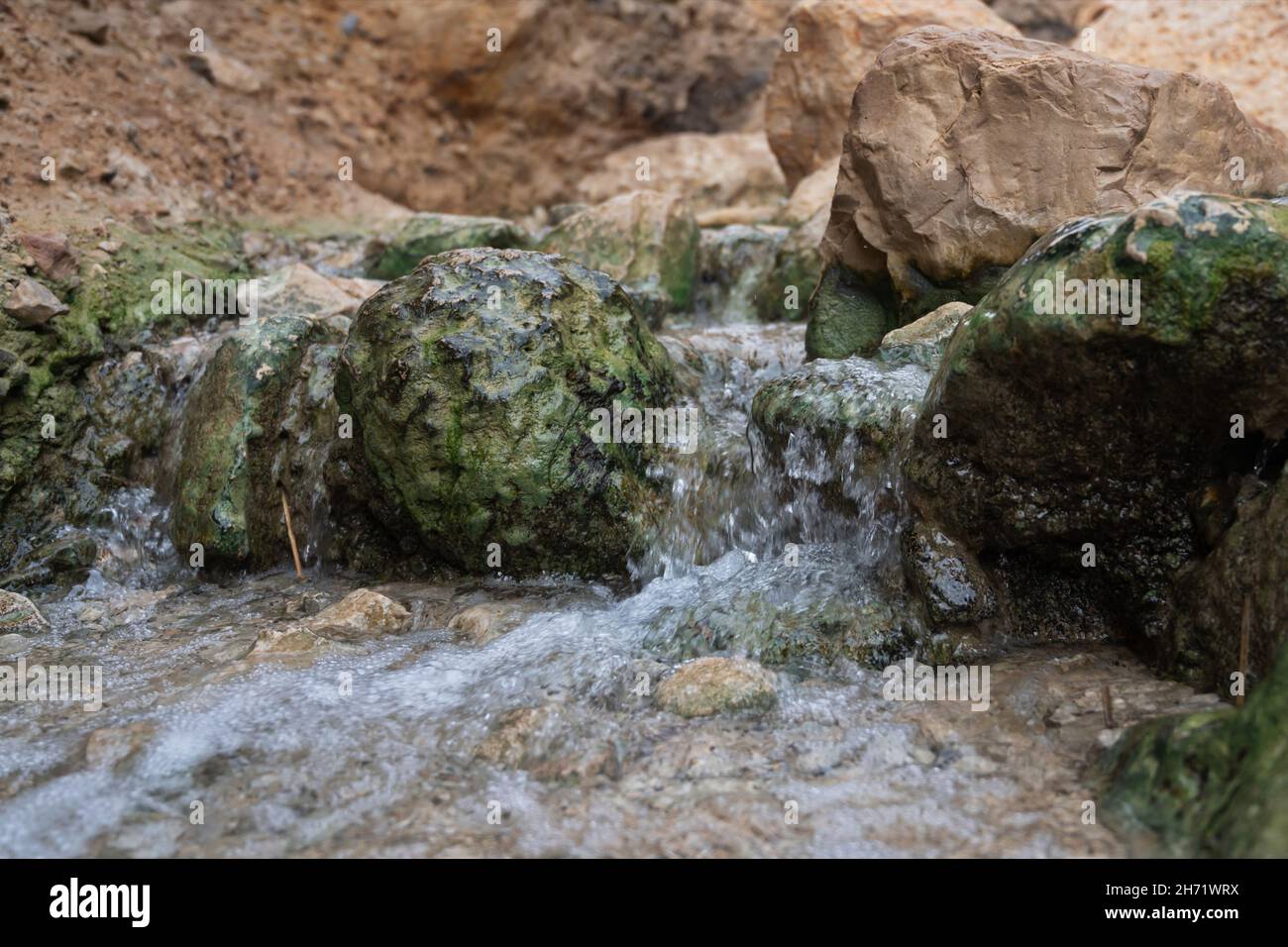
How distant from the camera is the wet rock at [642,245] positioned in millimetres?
6801

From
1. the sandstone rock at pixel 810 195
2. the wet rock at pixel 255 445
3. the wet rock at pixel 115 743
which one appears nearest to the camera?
the wet rock at pixel 115 743

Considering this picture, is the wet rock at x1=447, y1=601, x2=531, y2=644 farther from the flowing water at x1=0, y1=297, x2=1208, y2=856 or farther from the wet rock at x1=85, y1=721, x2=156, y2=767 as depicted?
the wet rock at x1=85, y1=721, x2=156, y2=767

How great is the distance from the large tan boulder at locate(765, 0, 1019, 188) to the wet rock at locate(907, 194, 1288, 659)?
203 inches

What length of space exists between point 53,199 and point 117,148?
36.8 inches

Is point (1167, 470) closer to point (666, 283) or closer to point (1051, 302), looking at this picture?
point (1051, 302)

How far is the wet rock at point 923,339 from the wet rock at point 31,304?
4.01 metres

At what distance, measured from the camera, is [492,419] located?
430cm

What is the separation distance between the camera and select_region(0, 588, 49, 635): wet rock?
162 inches

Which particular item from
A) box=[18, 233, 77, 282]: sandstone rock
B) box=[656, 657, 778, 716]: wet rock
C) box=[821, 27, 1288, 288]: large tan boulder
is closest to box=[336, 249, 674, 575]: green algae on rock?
box=[656, 657, 778, 716]: wet rock

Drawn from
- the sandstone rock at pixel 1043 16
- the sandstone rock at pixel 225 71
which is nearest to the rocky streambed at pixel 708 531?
the sandstone rock at pixel 225 71

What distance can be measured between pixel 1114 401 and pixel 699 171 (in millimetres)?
7747

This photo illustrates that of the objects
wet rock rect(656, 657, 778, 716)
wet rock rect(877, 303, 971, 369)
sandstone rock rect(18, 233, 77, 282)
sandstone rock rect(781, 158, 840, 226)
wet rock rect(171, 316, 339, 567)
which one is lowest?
wet rock rect(656, 657, 778, 716)

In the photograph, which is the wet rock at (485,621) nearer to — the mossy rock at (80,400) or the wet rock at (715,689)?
the wet rock at (715,689)
